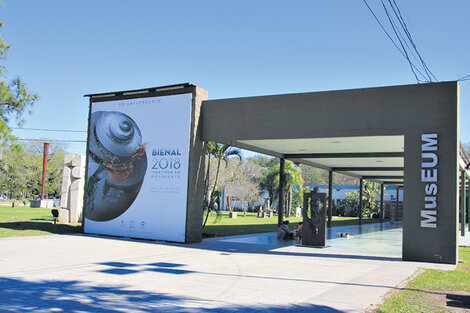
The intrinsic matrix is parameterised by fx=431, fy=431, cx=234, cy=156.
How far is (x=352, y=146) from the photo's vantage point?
58.6 ft

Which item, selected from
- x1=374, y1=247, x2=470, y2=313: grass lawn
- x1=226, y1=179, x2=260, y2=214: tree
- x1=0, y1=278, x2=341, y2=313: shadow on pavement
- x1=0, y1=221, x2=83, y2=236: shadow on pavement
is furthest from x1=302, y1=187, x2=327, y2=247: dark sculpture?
x1=226, y1=179, x2=260, y2=214: tree

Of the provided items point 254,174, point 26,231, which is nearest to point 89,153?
point 26,231

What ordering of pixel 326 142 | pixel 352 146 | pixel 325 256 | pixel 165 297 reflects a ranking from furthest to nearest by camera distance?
1. pixel 352 146
2. pixel 326 142
3. pixel 325 256
4. pixel 165 297

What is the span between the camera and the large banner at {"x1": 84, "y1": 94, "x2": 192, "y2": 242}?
1611cm

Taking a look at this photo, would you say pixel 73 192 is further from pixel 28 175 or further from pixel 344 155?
pixel 28 175

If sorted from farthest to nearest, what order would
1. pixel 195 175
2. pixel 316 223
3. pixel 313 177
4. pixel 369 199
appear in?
1. pixel 313 177
2. pixel 369 199
3. pixel 195 175
4. pixel 316 223

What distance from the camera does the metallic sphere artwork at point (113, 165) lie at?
56.5 ft

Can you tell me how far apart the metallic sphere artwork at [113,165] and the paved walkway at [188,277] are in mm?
2687

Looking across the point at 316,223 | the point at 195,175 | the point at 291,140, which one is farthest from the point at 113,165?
the point at 316,223

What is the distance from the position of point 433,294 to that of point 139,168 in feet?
39.3

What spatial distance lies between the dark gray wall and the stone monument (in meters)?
10.8

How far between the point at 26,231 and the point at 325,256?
12.0 m

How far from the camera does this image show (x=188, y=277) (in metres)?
9.30

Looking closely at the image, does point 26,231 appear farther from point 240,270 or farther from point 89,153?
point 240,270
